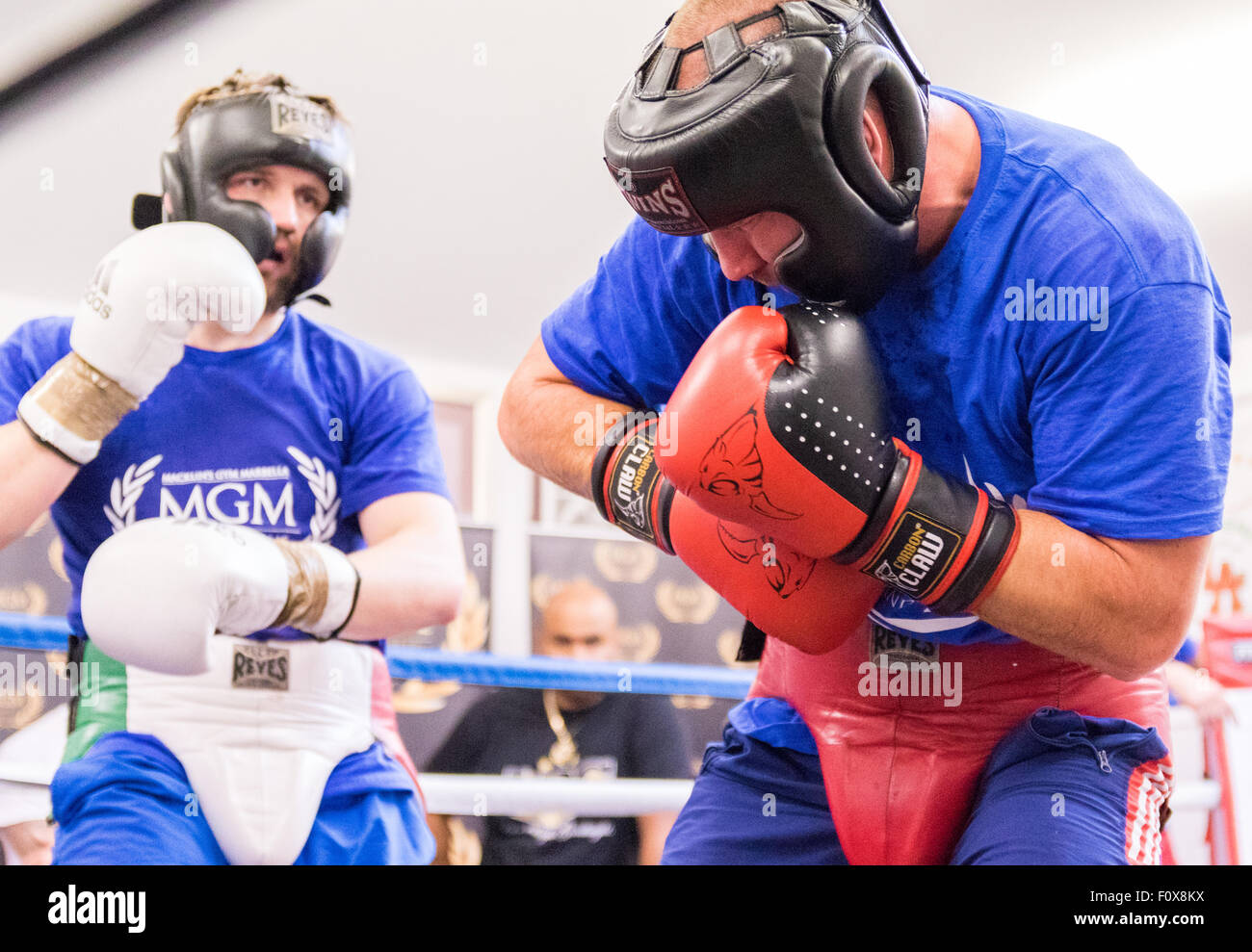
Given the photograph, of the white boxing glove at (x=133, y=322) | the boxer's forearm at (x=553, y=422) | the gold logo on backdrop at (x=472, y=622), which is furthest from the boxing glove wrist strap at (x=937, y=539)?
the gold logo on backdrop at (x=472, y=622)

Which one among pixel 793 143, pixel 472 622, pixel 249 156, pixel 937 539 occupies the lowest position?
pixel 937 539

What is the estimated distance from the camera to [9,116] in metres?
3.72

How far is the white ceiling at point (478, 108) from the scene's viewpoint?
3.42 meters

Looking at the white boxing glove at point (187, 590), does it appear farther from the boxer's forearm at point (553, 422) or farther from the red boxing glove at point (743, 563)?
the red boxing glove at point (743, 563)

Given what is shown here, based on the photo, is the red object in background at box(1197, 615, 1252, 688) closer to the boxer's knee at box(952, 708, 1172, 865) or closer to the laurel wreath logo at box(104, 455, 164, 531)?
the boxer's knee at box(952, 708, 1172, 865)

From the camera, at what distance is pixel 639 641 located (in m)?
3.79

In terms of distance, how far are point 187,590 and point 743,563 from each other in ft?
2.31

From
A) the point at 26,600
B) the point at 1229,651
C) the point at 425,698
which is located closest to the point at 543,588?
the point at 425,698

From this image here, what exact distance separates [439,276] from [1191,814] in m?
3.16

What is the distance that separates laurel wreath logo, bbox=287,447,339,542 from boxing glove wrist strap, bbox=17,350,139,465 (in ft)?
0.81

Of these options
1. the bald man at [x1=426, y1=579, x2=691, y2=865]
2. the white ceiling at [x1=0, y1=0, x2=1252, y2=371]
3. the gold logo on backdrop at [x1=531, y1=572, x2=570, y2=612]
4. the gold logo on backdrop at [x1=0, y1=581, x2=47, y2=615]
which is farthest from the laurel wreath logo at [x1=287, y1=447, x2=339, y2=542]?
the white ceiling at [x1=0, y1=0, x2=1252, y2=371]

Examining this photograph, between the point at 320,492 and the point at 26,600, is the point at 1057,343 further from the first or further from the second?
the point at 26,600
